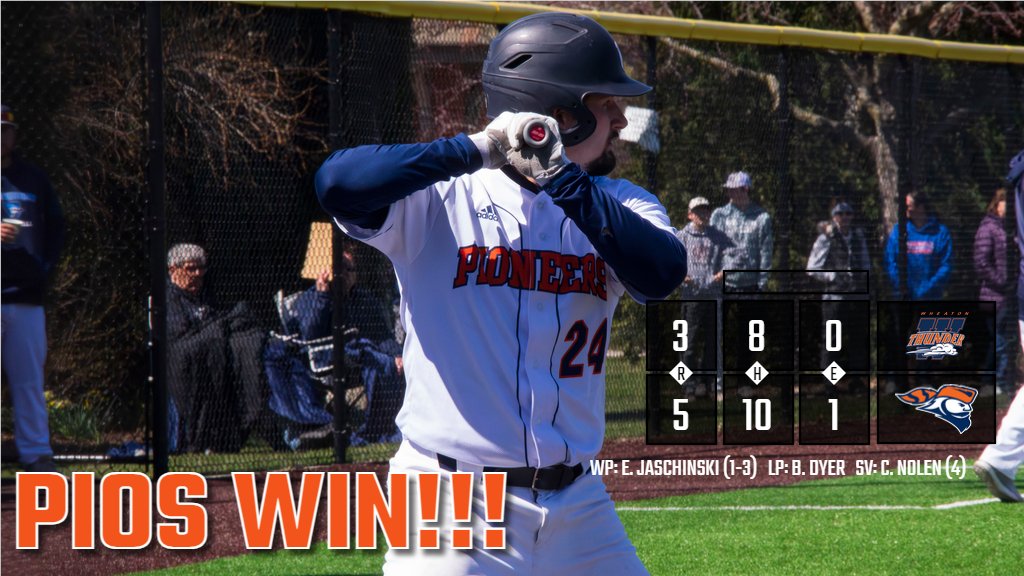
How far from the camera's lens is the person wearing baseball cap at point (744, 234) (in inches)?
372

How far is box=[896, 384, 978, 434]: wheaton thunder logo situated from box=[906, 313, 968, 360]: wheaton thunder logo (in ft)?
1.07

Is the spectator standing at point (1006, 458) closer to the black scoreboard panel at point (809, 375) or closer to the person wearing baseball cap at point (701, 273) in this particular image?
the black scoreboard panel at point (809, 375)

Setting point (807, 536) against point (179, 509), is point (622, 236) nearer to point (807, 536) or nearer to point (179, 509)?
point (807, 536)

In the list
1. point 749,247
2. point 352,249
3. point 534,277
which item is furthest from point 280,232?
point 534,277

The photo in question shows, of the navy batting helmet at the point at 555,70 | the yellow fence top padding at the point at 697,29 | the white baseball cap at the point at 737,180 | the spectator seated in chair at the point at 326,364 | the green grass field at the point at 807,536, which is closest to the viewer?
the navy batting helmet at the point at 555,70

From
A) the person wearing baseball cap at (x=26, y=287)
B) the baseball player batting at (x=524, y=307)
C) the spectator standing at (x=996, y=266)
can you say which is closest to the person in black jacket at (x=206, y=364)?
the person wearing baseball cap at (x=26, y=287)

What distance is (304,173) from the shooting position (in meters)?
8.32

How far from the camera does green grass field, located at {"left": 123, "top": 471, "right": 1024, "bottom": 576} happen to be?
18.8ft

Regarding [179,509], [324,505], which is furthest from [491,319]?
[179,509]

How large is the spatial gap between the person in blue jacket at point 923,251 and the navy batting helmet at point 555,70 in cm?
801

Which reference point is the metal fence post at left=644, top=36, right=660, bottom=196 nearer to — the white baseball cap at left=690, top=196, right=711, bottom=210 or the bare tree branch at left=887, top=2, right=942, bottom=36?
the white baseball cap at left=690, top=196, right=711, bottom=210

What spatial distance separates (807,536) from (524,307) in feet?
13.3

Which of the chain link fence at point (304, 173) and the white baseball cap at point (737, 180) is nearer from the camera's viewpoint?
the chain link fence at point (304, 173)
